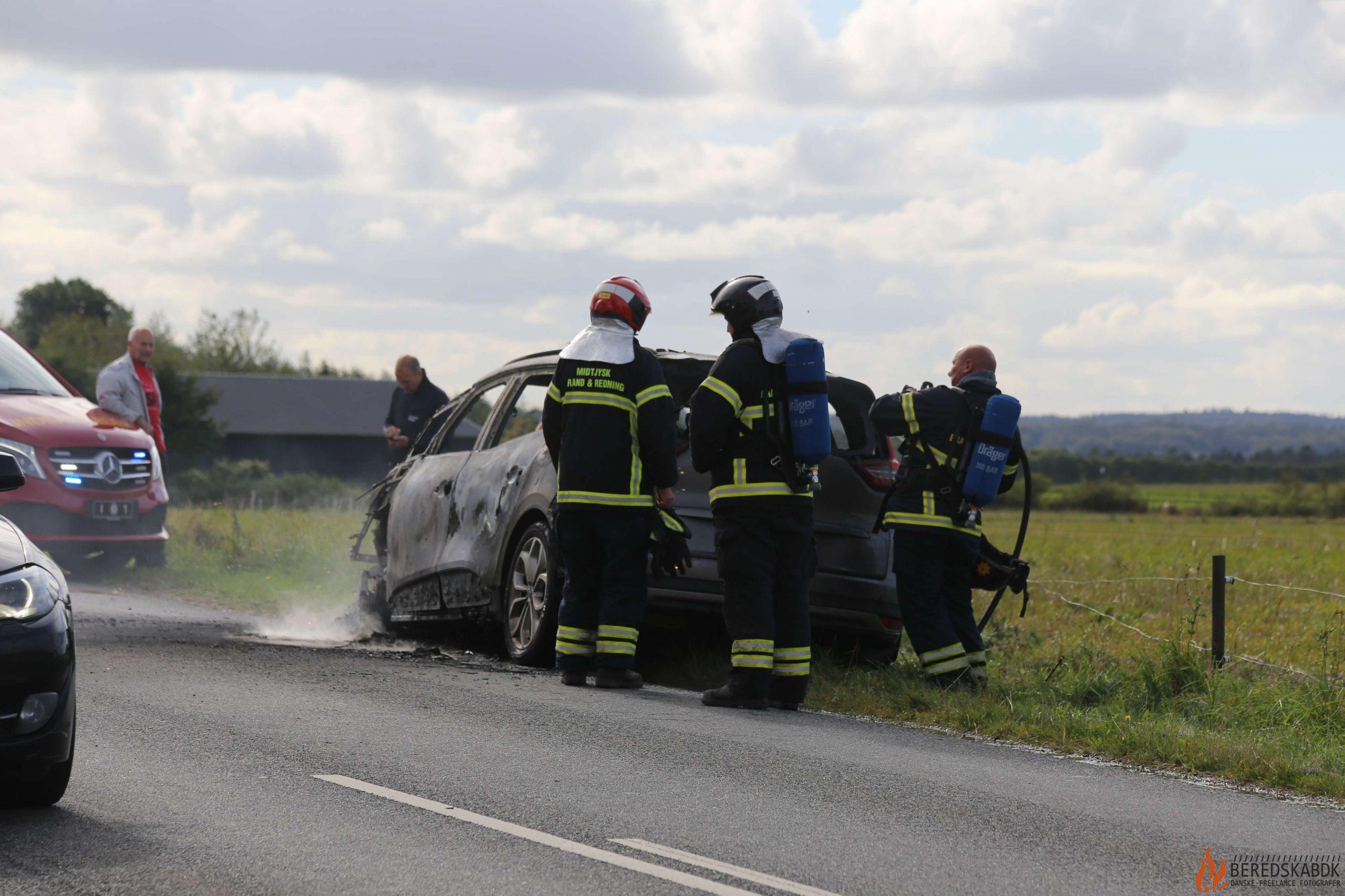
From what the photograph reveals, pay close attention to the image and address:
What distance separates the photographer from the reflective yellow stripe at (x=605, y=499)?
8.39 m

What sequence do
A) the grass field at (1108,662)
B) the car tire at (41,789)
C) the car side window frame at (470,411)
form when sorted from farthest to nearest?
the car side window frame at (470,411) → the grass field at (1108,662) → the car tire at (41,789)

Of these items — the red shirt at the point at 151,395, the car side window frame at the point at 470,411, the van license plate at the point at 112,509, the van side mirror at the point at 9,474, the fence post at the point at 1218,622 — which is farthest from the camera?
the red shirt at the point at 151,395

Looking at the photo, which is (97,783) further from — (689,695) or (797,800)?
(689,695)

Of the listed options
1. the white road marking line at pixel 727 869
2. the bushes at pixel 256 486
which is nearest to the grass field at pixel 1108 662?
the white road marking line at pixel 727 869

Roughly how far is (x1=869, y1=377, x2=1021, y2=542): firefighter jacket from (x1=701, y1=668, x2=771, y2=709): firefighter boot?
1313 mm

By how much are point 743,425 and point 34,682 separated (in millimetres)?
4088

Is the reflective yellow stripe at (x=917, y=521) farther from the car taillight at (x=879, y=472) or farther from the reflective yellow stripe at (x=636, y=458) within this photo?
the reflective yellow stripe at (x=636, y=458)

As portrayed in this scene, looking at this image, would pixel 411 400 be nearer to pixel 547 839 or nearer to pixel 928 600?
pixel 928 600

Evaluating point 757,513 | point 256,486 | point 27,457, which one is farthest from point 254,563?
point 256,486

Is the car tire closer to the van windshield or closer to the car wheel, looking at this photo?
the car wheel

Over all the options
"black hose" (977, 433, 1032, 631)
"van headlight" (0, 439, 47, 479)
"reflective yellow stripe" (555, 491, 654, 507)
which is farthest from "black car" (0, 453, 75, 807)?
"van headlight" (0, 439, 47, 479)

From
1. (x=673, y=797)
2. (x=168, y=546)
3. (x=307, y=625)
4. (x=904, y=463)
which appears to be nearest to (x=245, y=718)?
(x=673, y=797)

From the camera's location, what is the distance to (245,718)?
23.5 ft

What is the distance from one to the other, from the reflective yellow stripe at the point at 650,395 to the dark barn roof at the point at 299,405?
7324cm
